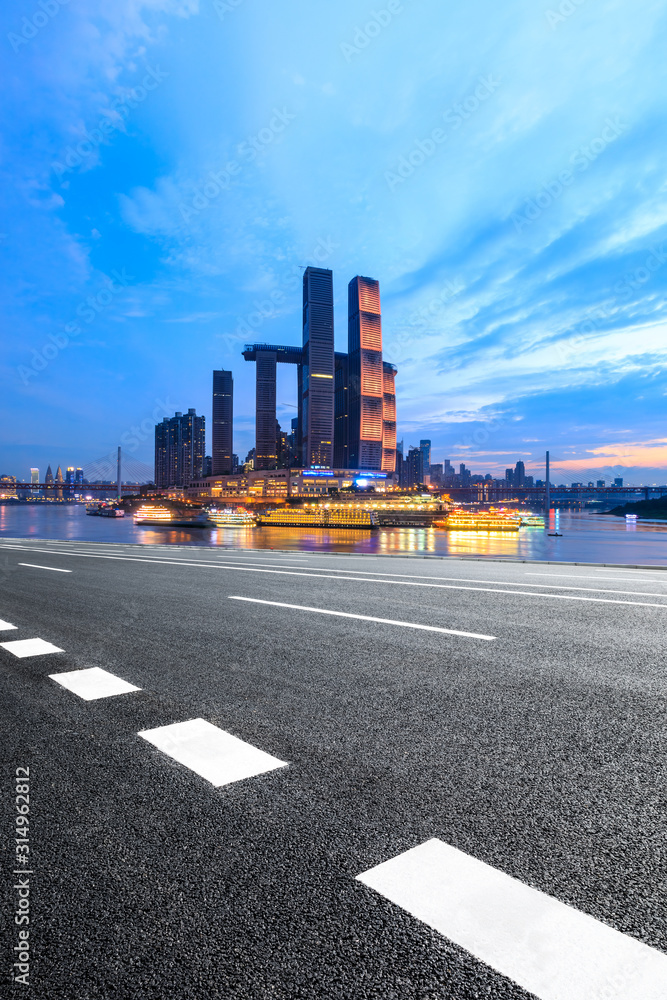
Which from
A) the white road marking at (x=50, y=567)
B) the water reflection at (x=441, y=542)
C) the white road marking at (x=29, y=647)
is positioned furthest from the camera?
the water reflection at (x=441, y=542)

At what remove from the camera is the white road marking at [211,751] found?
9.36 feet

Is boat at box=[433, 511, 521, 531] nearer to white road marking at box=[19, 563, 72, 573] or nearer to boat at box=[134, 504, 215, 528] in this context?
boat at box=[134, 504, 215, 528]

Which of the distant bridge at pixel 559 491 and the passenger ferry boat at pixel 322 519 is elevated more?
the distant bridge at pixel 559 491

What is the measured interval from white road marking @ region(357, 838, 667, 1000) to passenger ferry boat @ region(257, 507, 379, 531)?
81.4 metres

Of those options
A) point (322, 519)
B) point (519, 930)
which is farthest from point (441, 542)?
point (519, 930)

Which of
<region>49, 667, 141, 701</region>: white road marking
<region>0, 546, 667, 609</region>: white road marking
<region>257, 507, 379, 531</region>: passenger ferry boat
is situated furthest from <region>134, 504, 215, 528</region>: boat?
<region>49, 667, 141, 701</region>: white road marking

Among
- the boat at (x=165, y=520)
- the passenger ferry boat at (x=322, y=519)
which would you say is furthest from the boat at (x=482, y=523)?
the boat at (x=165, y=520)

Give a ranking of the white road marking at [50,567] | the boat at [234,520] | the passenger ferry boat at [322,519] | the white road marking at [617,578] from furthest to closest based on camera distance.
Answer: the boat at [234,520] → the passenger ferry boat at [322,519] → the white road marking at [50,567] → the white road marking at [617,578]

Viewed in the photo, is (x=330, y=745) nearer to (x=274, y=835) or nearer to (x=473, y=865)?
(x=274, y=835)

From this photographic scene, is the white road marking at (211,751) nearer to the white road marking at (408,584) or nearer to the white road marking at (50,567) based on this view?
the white road marking at (408,584)

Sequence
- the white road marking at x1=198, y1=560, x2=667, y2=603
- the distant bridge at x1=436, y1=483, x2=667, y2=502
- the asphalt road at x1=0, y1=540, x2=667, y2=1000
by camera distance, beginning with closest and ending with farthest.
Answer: the asphalt road at x1=0, y1=540, x2=667, y2=1000, the white road marking at x1=198, y1=560, x2=667, y2=603, the distant bridge at x1=436, y1=483, x2=667, y2=502

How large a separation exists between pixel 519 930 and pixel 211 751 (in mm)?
1950

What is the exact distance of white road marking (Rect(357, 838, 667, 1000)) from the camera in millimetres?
1521

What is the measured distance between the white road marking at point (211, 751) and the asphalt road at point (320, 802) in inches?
2.8
